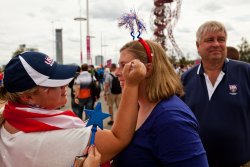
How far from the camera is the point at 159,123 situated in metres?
1.50

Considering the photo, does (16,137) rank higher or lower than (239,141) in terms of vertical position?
higher

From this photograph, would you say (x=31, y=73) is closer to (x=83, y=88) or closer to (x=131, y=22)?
(x=131, y=22)

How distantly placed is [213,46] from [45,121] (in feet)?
6.17

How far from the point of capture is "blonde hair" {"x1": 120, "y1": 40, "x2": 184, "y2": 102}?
1.68m

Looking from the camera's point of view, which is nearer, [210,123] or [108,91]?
[210,123]

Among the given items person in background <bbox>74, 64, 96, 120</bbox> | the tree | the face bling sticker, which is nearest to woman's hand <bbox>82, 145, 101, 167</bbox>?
the face bling sticker

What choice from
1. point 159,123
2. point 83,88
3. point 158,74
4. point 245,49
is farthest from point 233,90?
point 245,49

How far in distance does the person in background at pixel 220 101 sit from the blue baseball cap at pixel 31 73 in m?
1.52

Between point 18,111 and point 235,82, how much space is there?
191cm

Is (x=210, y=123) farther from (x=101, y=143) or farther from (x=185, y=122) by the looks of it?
(x=101, y=143)

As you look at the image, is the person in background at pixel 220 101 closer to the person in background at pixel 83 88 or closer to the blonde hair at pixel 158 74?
the blonde hair at pixel 158 74

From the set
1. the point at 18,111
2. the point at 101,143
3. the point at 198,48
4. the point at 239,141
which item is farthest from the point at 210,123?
the point at 18,111

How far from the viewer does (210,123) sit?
2602mm

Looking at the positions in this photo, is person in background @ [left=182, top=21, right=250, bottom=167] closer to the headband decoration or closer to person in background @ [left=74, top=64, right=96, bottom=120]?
the headband decoration
